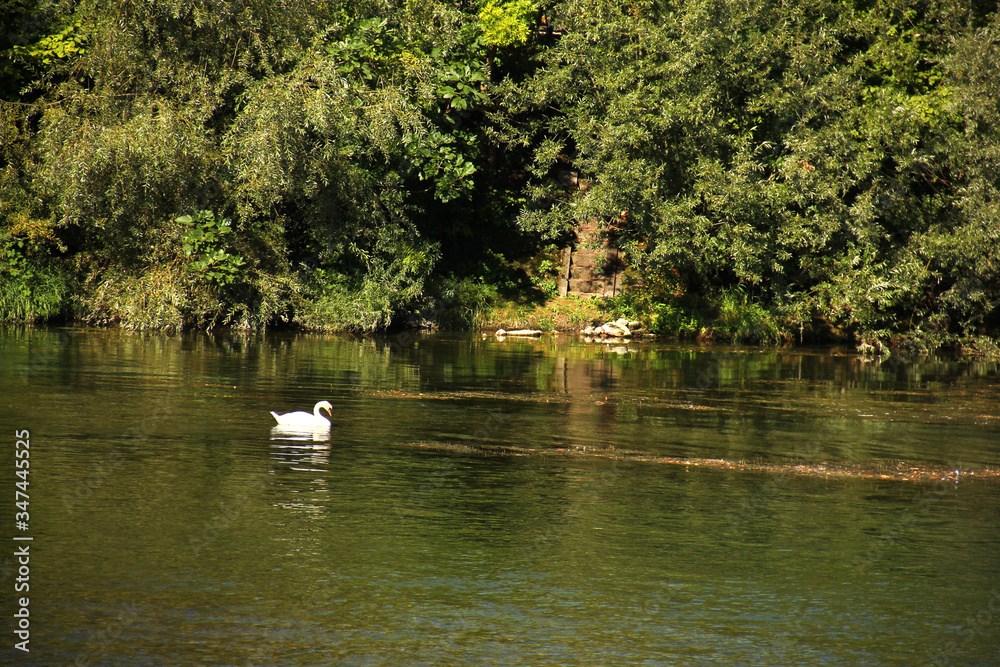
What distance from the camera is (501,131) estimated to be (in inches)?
1565

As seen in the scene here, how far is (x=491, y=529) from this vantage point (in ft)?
32.3

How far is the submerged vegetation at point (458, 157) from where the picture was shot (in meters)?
30.7

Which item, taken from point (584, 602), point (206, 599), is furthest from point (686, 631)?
point (206, 599)

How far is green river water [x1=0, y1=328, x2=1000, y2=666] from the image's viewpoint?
7.23 m

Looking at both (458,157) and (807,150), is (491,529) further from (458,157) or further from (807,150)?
(458,157)

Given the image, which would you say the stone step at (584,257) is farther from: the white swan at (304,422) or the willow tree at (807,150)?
the white swan at (304,422)

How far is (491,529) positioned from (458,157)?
27.2 m

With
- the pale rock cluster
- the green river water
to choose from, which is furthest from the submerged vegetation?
the green river water

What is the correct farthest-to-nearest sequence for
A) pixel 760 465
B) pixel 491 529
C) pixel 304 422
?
pixel 304 422 → pixel 760 465 → pixel 491 529

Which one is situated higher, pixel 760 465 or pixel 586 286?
pixel 586 286

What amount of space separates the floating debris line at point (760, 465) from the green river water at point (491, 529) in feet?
0.22

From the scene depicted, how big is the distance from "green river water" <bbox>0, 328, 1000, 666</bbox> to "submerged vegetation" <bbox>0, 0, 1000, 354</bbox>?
12.7 metres

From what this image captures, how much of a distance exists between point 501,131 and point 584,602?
33269 millimetres

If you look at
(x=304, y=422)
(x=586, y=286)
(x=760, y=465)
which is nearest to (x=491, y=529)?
(x=760, y=465)
